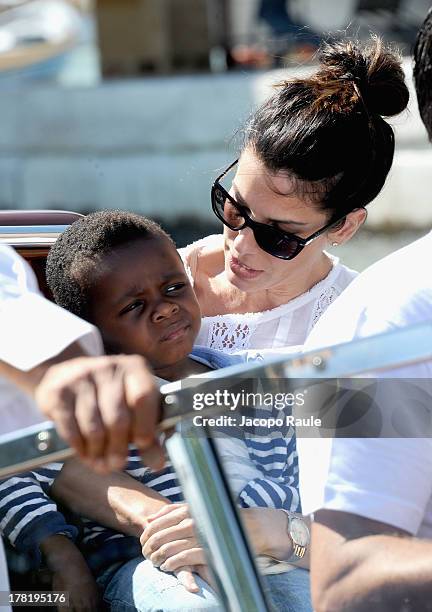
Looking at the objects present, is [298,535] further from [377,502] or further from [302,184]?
[302,184]

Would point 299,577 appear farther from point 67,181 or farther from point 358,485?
point 67,181

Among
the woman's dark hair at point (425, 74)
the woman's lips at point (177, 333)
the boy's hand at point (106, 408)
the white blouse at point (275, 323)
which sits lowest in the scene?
the white blouse at point (275, 323)

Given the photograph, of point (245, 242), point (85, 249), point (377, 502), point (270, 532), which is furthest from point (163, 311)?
point (377, 502)

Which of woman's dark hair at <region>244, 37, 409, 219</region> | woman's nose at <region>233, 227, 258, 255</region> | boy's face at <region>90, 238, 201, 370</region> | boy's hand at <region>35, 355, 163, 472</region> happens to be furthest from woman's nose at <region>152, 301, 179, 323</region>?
boy's hand at <region>35, 355, 163, 472</region>

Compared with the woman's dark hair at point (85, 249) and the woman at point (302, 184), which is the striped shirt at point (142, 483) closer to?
the woman's dark hair at point (85, 249)

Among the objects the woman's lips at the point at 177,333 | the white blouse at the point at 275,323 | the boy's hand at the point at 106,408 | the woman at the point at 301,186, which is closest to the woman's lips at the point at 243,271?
the woman at the point at 301,186

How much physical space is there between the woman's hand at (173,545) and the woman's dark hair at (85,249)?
44 cm

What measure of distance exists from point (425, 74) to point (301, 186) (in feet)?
1.98

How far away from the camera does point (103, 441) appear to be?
1.11 meters

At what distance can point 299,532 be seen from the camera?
1.49 metres

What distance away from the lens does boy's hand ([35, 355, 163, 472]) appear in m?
1.11

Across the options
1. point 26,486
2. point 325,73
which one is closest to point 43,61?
point 325,73

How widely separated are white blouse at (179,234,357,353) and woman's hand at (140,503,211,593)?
0.69m

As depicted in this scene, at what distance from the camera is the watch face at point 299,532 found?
1467mm
